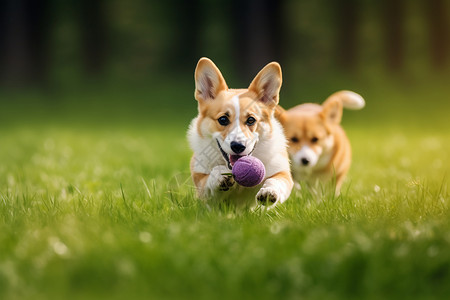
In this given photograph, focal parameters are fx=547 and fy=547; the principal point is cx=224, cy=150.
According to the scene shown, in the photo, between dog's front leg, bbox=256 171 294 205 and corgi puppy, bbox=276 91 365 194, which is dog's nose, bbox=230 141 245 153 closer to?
dog's front leg, bbox=256 171 294 205

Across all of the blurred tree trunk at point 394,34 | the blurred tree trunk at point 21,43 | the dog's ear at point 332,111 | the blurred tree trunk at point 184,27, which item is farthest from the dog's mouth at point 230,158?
the blurred tree trunk at point 184,27

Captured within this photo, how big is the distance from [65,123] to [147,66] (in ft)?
26.6

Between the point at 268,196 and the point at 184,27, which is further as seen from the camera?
the point at 184,27

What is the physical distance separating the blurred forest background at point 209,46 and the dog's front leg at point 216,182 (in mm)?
11230

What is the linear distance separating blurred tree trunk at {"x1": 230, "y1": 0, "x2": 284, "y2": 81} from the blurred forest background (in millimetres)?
30

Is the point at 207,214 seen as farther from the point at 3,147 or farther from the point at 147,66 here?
the point at 147,66

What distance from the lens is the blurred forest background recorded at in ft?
54.1

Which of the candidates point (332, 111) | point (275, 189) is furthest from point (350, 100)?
point (275, 189)

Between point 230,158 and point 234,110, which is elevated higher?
point 234,110

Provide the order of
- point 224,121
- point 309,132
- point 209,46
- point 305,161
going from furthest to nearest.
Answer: point 209,46, point 309,132, point 305,161, point 224,121

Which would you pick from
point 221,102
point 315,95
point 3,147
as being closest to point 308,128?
point 221,102

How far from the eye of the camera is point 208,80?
13.2 ft

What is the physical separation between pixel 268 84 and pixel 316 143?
4.45 ft

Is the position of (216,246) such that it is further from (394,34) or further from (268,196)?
(394,34)
